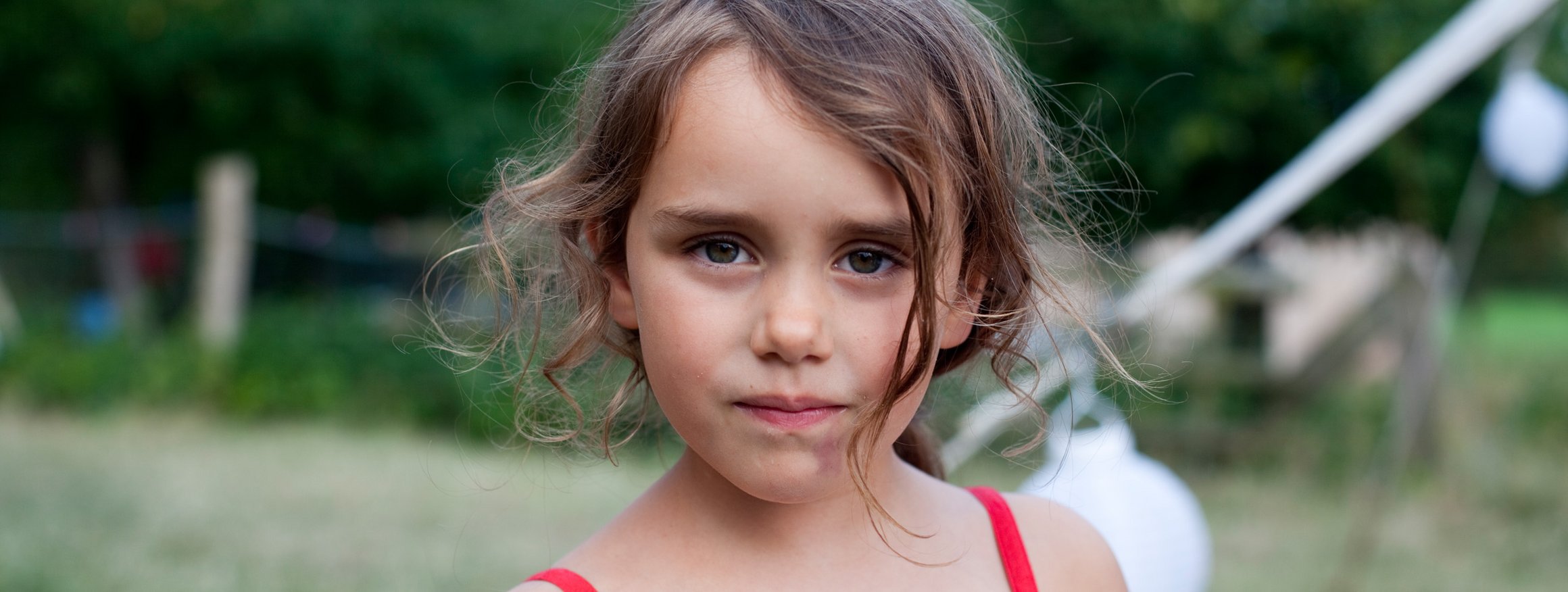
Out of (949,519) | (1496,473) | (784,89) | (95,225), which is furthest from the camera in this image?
(95,225)

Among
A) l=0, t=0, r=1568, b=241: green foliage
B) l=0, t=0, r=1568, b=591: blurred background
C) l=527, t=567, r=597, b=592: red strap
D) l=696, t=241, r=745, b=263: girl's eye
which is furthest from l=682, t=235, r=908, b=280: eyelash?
l=0, t=0, r=1568, b=241: green foliage

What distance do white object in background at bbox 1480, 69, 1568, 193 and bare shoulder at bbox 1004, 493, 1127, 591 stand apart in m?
2.94

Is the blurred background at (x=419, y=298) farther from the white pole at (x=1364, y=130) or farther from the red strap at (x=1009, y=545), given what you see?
the white pole at (x=1364, y=130)

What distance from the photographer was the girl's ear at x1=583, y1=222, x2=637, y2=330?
1344 mm

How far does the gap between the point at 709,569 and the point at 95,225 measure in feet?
32.3

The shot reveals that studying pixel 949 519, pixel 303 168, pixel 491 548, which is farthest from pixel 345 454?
pixel 949 519

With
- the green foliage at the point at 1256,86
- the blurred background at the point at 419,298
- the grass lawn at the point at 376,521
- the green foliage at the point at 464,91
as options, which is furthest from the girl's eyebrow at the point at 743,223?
the green foliage at the point at 1256,86

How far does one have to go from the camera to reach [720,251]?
1.17 metres

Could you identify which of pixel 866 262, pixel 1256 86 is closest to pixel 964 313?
pixel 866 262

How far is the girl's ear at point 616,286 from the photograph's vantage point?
1.34m

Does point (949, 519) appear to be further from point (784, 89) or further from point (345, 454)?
point (345, 454)

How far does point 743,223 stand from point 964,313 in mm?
286

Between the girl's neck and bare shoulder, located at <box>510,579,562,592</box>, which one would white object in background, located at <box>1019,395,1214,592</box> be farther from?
bare shoulder, located at <box>510,579,562,592</box>

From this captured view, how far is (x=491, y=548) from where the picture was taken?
4.58m
